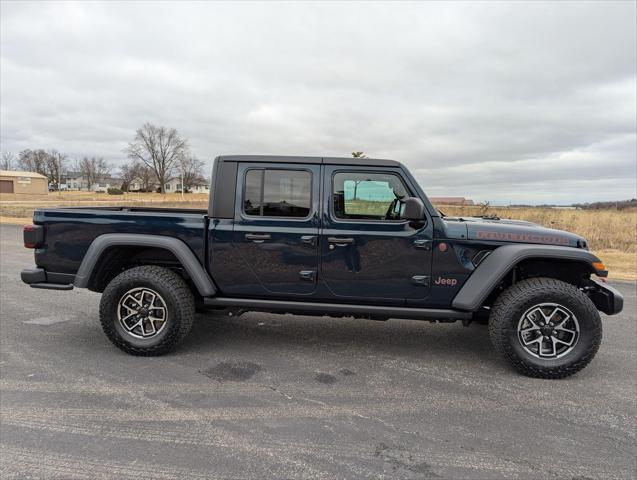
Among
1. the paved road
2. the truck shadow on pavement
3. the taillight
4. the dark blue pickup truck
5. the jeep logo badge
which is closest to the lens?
the paved road

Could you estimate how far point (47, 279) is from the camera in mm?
4160

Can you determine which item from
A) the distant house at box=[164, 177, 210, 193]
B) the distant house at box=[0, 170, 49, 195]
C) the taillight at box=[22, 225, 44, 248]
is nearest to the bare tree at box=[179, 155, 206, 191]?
the distant house at box=[164, 177, 210, 193]

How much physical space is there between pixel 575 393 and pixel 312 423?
7.22 ft

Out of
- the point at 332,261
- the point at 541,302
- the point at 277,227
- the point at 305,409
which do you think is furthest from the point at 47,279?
the point at 541,302

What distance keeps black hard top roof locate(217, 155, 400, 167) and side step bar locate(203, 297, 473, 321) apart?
135 cm

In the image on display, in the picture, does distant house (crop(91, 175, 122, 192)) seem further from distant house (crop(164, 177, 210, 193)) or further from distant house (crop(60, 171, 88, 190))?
distant house (crop(164, 177, 210, 193))

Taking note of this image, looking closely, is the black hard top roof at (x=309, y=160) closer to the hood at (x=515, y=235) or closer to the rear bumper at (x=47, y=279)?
the hood at (x=515, y=235)

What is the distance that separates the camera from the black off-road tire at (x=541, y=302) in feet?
11.6

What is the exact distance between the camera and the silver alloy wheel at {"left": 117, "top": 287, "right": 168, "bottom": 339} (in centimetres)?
397

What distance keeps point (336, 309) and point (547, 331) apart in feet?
6.18

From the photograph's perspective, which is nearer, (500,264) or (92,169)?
(500,264)

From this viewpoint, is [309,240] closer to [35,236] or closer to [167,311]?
[167,311]

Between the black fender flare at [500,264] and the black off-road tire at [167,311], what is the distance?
101 inches

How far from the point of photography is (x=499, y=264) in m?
3.58
